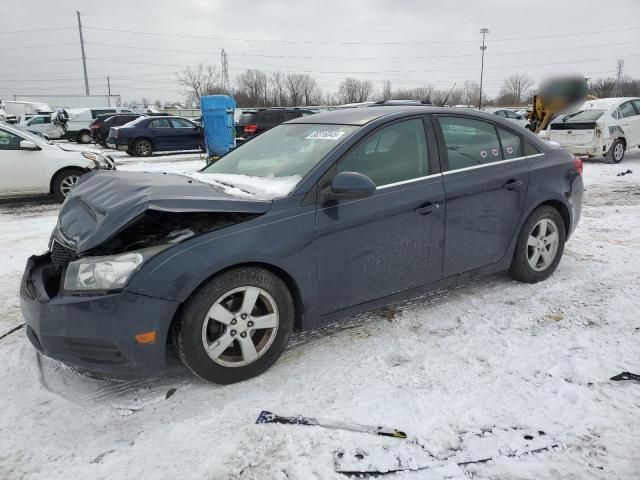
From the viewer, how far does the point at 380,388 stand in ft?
9.15

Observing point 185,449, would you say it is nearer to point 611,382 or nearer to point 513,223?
point 611,382

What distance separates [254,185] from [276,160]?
37 centimetres

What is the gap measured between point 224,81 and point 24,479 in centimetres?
6592

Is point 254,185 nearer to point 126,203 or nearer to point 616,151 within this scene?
point 126,203

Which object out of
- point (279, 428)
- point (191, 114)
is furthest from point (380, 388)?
point (191, 114)

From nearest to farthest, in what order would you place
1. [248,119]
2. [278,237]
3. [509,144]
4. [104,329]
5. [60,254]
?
1. [104,329]
2. [278,237]
3. [60,254]
4. [509,144]
5. [248,119]

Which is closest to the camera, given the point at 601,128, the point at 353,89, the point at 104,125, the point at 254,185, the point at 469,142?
the point at 254,185

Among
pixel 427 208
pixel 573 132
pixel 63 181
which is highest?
pixel 573 132

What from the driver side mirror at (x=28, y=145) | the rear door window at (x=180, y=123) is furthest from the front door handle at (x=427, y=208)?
the rear door window at (x=180, y=123)

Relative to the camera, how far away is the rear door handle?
3902 millimetres

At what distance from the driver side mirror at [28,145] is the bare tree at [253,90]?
56949 mm

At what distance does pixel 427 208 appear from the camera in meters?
3.40

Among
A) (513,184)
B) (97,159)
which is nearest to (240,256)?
(513,184)

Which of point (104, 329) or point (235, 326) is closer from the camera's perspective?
point (104, 329)
